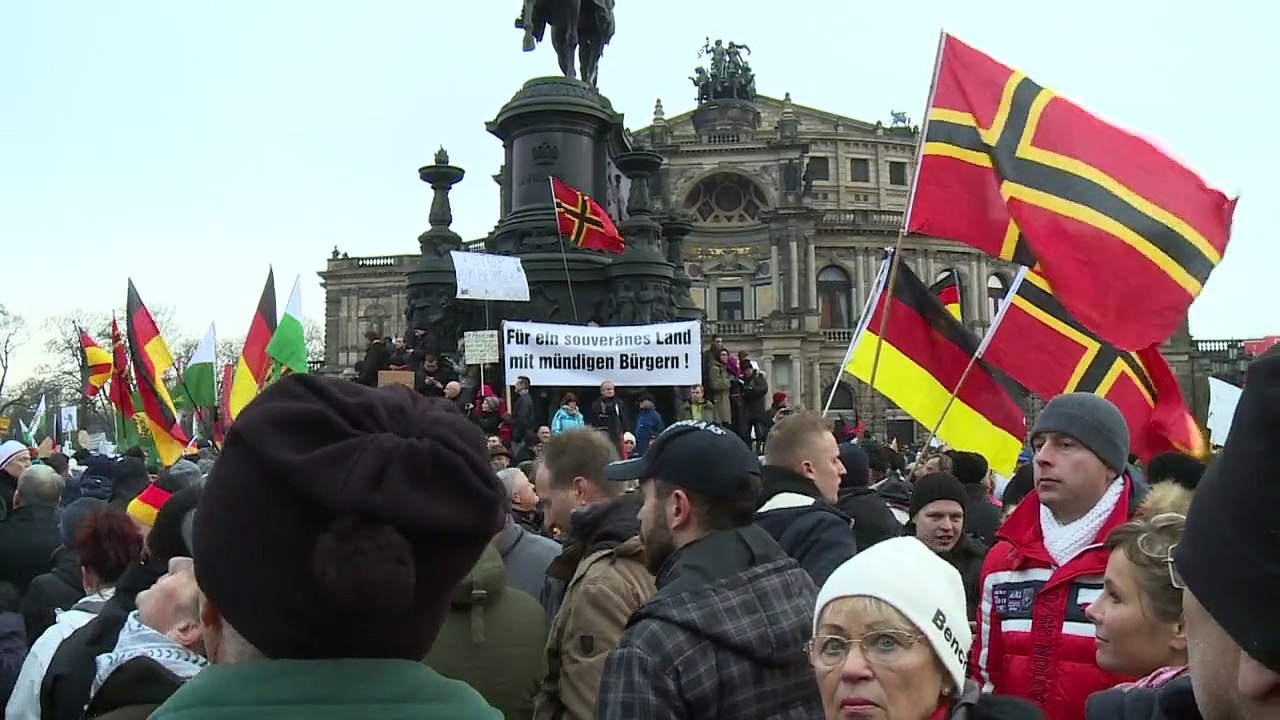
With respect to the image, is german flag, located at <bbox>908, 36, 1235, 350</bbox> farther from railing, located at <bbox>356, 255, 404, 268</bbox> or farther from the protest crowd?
railing, located at <bbox>356, 255, 404, 268</bbox>

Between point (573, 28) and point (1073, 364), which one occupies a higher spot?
point (573, 28)

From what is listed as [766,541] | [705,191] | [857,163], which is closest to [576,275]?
[766,541]

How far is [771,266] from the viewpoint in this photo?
59562mm

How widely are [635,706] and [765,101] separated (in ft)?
240

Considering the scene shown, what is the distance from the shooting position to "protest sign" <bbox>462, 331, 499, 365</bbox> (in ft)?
40.0

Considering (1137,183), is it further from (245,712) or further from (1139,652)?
(245,712)

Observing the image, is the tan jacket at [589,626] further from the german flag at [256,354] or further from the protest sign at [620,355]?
the german flag at [256,354]

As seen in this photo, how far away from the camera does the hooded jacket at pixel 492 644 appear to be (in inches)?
136

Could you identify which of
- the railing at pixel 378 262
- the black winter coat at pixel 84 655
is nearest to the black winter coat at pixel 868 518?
the black winter coat at pixel 84 655

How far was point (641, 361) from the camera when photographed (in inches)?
492

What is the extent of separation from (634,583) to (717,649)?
0.75 m

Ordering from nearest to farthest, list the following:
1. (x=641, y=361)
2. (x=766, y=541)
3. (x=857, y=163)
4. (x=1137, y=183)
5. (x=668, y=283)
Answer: (x=766, y=541), (x=1137, y=183), (x=641, y=361), (x=668, y=283), (x=857, y=163)

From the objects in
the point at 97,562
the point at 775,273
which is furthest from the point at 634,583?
the point at 775,273

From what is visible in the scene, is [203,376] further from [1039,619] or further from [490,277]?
[1039,619]
